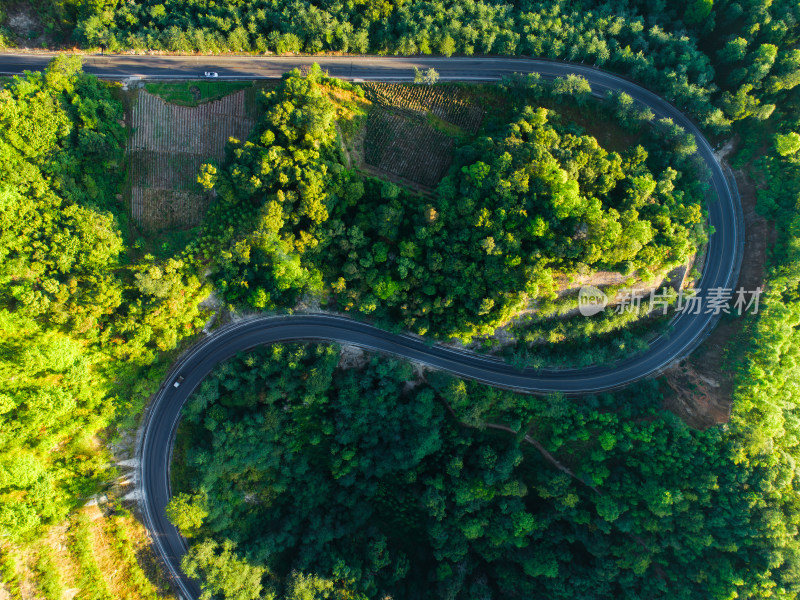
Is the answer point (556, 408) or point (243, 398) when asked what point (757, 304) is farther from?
point (243, 398)

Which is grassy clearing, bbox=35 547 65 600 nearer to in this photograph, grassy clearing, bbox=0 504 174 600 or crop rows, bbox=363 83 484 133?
grassy clearing, bbox=0 504 174 600

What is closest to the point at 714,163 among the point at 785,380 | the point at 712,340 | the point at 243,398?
the point at 712,340

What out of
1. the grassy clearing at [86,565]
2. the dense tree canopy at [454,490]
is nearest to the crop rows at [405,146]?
the dense tree canopy at [454,490]

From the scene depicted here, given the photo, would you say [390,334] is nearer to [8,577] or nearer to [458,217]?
[458,217]

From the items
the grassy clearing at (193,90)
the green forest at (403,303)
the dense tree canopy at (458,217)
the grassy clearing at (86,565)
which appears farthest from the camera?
the grassy clearing at (193,90)

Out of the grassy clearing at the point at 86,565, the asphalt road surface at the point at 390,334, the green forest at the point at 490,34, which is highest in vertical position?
the green forest at the point at 490,34

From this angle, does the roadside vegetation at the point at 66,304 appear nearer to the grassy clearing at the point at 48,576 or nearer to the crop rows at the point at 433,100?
the grassy clearing at the point at 48,576

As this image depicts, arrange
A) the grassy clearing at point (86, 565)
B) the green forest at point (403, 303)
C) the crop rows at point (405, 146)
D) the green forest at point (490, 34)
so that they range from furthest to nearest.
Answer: the crop rows at point (405, 146)
the green forest at point (490, 34)
the grassy clearing at point (86, 565)
the green forest at point (403, 303)

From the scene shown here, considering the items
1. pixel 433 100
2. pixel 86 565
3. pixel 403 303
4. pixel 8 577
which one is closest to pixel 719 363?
pixel 403 303
